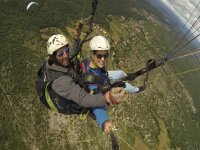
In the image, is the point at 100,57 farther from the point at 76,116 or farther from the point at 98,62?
the point at 76,116

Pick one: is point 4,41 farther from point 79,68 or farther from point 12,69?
point 79,68

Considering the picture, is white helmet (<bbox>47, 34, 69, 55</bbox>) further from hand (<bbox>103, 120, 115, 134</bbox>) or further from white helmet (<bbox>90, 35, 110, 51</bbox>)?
hand (<bbox>103, 120, 115, 134</bbox>)

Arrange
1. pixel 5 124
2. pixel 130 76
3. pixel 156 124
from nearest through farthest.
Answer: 1. pixel 130 76
2. pixel 5 124
3. pixel 156 124

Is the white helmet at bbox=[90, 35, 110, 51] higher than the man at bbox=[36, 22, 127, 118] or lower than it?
higher

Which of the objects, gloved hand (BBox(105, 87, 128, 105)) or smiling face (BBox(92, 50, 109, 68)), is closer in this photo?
gloved hand (BBox(105, 87, 128, 105))

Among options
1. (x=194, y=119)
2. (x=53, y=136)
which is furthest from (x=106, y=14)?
(x=53, y=136)

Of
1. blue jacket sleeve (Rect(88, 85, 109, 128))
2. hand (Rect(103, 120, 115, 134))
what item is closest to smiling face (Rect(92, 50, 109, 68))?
blue jacket sleeve (Rect(88, 85, 109, 128))

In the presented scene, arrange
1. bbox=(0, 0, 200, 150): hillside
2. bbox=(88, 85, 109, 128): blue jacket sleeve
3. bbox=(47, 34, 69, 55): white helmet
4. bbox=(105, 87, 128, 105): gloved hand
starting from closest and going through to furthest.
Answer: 1. bbox=(105, 87, 128, 105): gloved hand
2. bbox=(88, 85, 109, 128): blue jacket sleeve
3. bbox=(47, 34, 69, 55): white helmet
4. bbox=(0, 0, 200, 150): hillside
